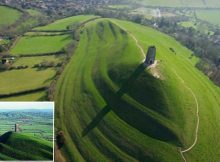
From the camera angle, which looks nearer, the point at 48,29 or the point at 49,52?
the point at 49,52

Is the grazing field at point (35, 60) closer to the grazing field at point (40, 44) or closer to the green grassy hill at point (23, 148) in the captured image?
the grazing field at point (40, 44)

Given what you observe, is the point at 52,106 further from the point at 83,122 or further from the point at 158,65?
the point at 158,65

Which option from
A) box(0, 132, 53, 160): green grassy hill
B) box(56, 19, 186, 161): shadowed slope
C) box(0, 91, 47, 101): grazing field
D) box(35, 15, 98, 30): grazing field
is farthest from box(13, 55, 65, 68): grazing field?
box(0, 132, 53, 160): green grassy hill

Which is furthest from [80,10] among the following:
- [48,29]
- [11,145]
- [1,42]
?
[11,145]

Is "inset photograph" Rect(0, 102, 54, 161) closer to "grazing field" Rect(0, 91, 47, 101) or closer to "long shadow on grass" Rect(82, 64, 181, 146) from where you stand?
"long shadow on grass" Rect(82, 64, 181, 146)

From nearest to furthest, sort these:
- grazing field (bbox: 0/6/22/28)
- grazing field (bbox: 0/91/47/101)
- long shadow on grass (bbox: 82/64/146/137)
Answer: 1. long shadow on grass (bbox: 82/64/146/137)
2. grazing field (bbox: 0/91/47/101)
3. grazing field (bbox: 0/6/22/28)

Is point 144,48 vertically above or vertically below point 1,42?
above
